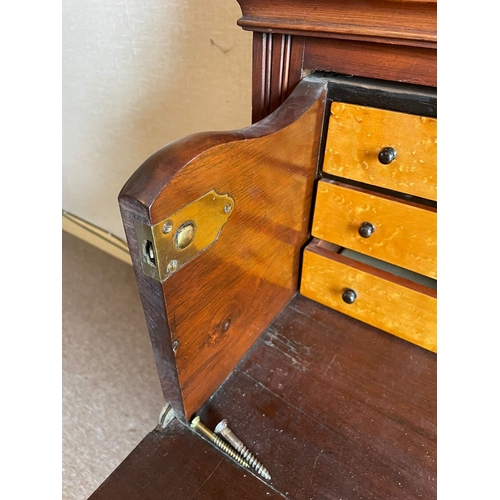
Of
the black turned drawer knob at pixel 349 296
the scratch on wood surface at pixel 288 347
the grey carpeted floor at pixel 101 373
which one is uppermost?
the black turned drawer knob at pixel 349 296

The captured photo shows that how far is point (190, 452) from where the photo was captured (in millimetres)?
487

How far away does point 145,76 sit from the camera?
0.97m

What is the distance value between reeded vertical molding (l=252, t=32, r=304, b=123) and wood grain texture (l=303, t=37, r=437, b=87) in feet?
0.05

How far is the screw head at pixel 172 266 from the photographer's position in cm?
37

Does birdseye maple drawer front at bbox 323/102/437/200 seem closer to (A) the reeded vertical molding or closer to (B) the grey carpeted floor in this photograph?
(A) the reeded vertical molding

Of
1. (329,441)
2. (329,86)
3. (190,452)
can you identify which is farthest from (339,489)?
(329,86)

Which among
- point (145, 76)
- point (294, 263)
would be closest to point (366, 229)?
point (294, 263)

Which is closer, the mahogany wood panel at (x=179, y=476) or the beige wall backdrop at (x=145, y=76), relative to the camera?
the mahogany wood panel at (x=179, y=476)

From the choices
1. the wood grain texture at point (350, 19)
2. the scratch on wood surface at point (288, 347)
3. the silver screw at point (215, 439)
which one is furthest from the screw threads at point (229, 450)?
the wood grain texture at point (350, 19)

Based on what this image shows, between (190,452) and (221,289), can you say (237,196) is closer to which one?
(221,289)

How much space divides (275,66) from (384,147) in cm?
17

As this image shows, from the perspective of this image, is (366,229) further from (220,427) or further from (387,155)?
(220,427)

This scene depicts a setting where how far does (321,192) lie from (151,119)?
2.05 feet

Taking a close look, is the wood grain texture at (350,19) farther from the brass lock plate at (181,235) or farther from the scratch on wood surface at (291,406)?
the scratch on wood surface at (291,406)
